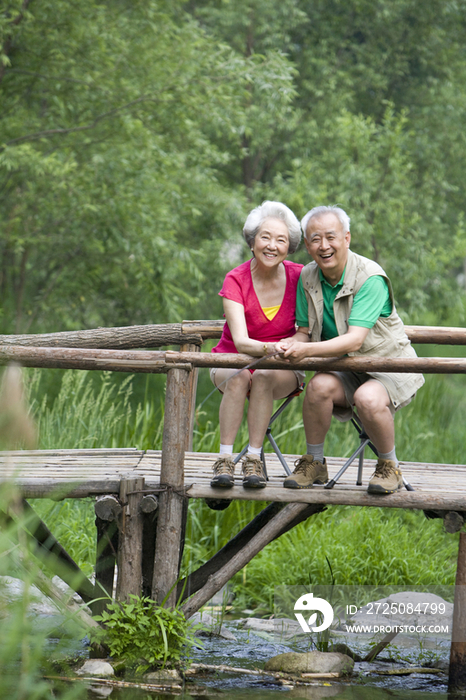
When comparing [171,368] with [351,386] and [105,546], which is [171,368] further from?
[105,546]

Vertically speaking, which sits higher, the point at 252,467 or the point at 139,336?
the point at 139,336

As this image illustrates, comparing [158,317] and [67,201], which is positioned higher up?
[67,201]

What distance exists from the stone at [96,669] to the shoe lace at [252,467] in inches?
40.6

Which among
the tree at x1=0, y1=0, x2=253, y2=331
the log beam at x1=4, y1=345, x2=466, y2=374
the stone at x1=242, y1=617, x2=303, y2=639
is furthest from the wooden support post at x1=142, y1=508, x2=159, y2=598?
the tree at x1=0, y1=0, x2=253, y2=331

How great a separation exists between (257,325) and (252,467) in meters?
0.66

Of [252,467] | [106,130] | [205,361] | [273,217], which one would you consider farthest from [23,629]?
[106,130]

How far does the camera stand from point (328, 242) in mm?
3459

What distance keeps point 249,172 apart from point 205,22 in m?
2.69

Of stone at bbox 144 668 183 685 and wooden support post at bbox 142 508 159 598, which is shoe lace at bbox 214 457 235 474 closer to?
wooden support post at bbox 142 508 159 598

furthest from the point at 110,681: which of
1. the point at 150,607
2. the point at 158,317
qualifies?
the point at 158,317

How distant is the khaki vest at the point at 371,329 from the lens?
350 cm

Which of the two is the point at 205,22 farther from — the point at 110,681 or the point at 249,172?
the point at 110,681

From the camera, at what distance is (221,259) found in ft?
35.1

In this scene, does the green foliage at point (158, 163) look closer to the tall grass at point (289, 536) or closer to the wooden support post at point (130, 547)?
the tall grass at point (289, 536)
